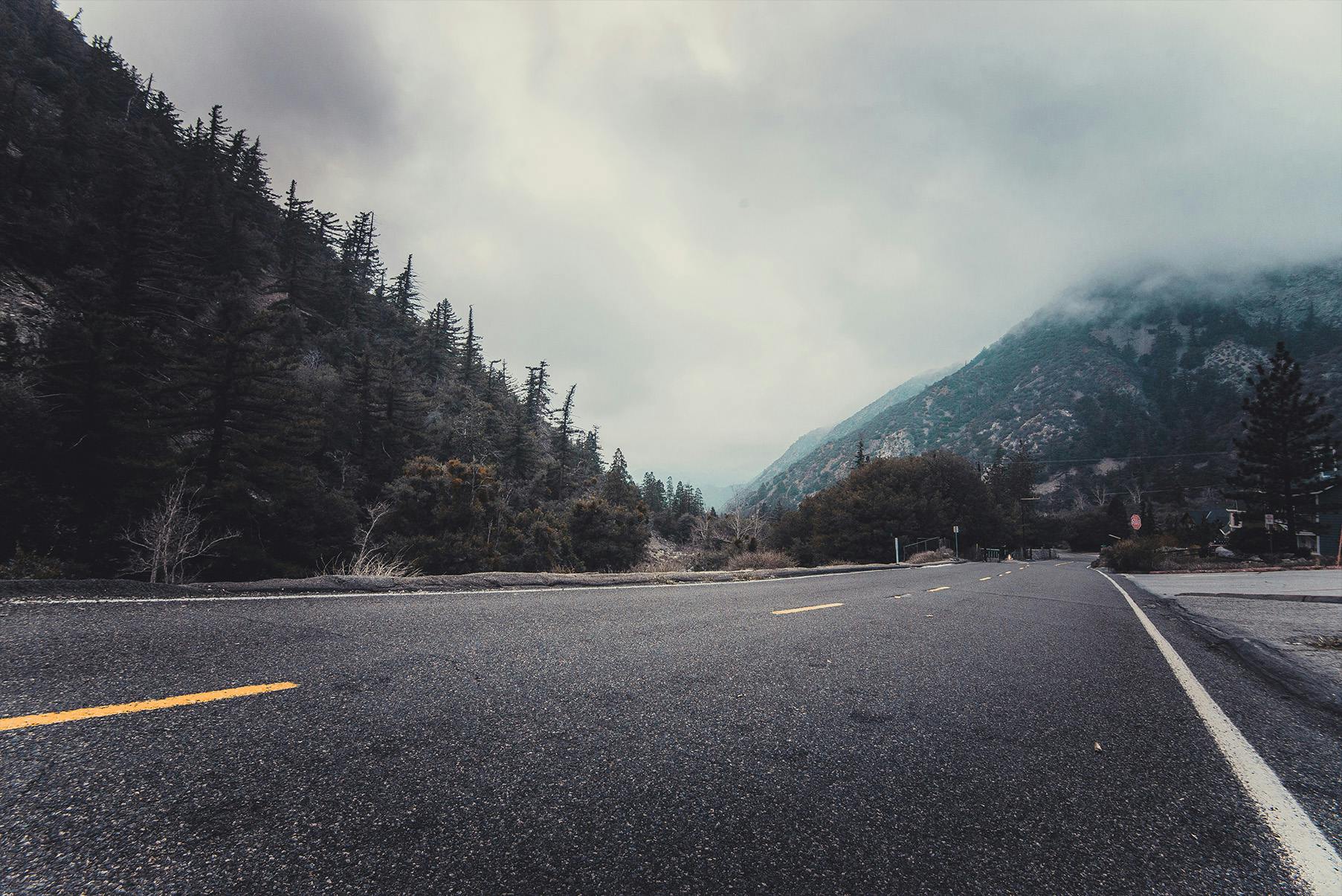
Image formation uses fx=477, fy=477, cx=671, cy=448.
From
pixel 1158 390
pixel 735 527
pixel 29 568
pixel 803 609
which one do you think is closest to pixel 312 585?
pixel 803 609

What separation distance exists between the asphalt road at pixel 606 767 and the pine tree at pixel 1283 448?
1398 inches

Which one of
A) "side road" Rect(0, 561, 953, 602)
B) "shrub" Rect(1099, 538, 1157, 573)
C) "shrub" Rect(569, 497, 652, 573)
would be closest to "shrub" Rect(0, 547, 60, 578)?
"side road" Rect(0, 561, 953, 602)

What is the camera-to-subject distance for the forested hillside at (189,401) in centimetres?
1312

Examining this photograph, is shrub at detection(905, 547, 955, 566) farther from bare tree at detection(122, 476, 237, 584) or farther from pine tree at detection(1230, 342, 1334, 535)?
bare tree at detection(122, 476, 237, 584)

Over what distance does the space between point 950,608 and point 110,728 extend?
7468 millimetres

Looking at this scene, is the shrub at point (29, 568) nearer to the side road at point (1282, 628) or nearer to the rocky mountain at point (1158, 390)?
the side road at point (1282, 628)

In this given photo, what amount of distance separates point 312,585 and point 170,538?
33.0ft

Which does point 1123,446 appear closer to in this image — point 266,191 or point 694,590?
point 694,590

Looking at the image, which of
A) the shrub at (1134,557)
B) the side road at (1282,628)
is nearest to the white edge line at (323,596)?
the side road at (1282,628)

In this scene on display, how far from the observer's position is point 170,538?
37.7 feet

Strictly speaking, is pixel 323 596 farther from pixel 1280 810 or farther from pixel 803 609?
pixel 1280 810

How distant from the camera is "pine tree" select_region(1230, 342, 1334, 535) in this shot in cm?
2489

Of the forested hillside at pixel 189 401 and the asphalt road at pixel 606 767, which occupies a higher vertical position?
the forested hillside at pixel 189 401

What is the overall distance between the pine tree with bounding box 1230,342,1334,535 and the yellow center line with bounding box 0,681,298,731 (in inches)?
1521
